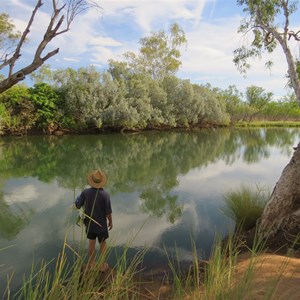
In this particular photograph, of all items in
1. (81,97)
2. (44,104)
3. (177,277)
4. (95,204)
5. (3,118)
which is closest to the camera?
(177,277)

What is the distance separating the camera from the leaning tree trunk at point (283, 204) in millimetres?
5435

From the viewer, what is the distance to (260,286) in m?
3.30

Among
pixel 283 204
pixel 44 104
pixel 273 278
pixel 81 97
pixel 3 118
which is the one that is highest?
pixel 81 97

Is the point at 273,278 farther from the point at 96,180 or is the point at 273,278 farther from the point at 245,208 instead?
the point at 245,208

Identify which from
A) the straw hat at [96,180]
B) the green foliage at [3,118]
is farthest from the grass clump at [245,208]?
the green foliage at [3,118]

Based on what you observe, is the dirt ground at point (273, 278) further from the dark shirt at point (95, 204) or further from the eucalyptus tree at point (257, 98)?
the eucalyptus tree at point (257, 98)

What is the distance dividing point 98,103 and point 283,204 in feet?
92.3

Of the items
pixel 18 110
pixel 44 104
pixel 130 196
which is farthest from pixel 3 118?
pixel 130 196

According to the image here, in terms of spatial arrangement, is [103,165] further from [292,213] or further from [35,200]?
[292,213]

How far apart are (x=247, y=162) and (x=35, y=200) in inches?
460

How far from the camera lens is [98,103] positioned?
31984mm

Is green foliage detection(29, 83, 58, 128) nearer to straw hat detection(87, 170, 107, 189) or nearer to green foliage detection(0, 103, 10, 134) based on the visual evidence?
green foliage detection(0, 103, 10, 134)

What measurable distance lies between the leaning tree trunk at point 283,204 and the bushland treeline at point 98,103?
2480cm

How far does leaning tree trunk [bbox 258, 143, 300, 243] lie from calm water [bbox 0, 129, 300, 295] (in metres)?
1.23
